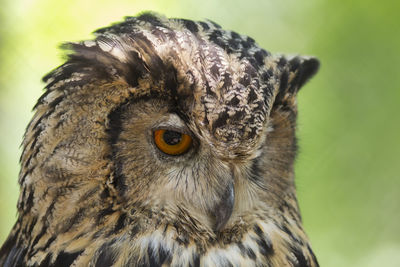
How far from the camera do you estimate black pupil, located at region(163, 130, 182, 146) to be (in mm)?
1608

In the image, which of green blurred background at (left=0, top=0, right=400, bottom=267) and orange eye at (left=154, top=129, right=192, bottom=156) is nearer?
orange eye at (left=154, top=129, right=192, bottom=156)

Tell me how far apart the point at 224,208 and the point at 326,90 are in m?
2.22

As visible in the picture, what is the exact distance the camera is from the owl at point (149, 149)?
1.55m

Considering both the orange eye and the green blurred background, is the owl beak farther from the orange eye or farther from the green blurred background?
the green blurred background

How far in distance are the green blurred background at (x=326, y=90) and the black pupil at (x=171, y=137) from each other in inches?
61.9

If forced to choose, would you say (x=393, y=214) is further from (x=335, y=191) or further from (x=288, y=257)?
(x=288, y=257)

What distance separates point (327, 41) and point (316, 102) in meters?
0.43

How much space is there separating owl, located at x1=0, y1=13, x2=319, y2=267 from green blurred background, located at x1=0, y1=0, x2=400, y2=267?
4.57ft

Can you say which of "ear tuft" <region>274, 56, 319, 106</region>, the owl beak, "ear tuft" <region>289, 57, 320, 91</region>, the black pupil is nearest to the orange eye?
the black pupil

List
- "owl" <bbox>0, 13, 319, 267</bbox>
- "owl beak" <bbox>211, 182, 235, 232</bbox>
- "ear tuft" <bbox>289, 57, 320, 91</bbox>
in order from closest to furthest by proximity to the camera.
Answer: "owl" <bbox>0, 13, 319, 267</bbox> < "owl beak" <bbox>211, 182, 235, 232</bbox> < "ear tuft" <bbox>289, 57, 320, 91</bbox>

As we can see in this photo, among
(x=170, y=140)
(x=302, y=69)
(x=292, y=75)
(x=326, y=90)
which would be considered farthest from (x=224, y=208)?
(x=326, y=90)

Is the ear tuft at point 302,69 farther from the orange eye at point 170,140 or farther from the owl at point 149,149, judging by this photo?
the orange eye at point 170,140

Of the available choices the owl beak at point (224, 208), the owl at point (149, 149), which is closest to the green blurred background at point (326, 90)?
the owl at point (149, 149)

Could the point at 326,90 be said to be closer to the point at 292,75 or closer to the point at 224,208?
the point at 292,75
